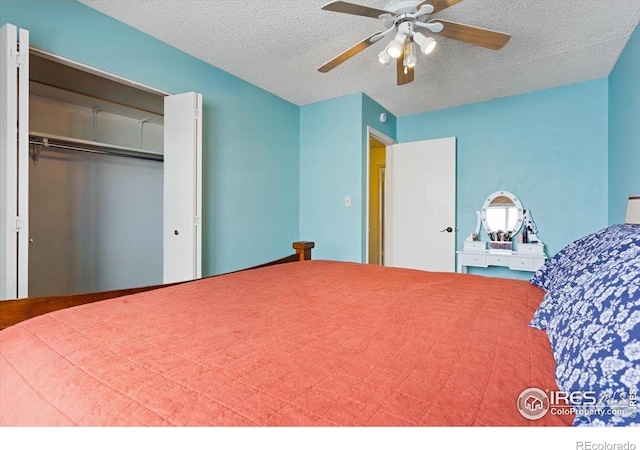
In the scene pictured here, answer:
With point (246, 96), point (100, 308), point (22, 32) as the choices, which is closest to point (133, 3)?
point (22, 32)

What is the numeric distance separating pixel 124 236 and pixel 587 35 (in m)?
4.82

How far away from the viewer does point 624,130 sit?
93.8 inches

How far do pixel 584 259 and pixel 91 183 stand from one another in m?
4.22

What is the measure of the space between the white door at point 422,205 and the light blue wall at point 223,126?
132 centimetres

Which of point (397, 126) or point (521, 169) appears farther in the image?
point (397, 126)

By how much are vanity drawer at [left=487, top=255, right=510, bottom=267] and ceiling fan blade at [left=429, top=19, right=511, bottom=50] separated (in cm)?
222

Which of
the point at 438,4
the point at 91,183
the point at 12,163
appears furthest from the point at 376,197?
the point at 12,163

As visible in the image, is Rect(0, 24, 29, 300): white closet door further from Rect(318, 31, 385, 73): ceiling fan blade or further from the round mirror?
the round mirror

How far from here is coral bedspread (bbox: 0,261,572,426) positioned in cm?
51

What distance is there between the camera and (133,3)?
1.96 metres

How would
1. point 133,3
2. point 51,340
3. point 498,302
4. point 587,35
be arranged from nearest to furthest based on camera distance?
1. point 51,340
2. point 498,302
3. point 133,3
4. point 587,35

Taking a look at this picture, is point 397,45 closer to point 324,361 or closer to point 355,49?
point 355,49

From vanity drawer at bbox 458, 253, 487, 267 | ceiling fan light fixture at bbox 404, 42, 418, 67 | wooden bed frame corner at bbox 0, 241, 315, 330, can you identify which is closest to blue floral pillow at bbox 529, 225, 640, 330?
ceiling fan light fixture at bbox 404, 42, 418, 67

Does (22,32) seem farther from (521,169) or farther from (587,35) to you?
(521,169)
